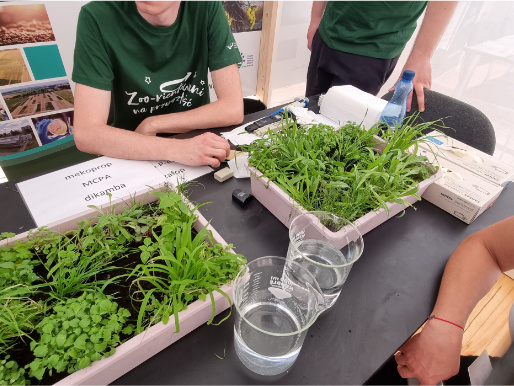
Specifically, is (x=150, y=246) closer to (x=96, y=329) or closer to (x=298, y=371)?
(x=96, y=329)

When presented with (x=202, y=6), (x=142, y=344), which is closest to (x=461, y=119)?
(x=202, y=6)

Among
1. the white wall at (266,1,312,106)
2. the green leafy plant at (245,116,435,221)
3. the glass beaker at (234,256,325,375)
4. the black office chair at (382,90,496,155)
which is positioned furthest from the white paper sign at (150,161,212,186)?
the white wall at (266,1,312,106)

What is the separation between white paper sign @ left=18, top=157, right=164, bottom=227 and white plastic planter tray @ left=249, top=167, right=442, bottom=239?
33 cm

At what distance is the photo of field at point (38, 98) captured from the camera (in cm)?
166

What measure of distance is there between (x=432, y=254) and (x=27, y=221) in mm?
1081

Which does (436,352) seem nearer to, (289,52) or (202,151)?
(202,151)

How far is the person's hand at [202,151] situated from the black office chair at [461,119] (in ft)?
3.19

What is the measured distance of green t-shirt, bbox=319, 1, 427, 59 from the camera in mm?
1474

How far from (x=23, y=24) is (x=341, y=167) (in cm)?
178

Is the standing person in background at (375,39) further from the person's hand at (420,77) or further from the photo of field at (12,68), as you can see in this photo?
the photo of field at (12,68)

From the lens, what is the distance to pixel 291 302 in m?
0.62

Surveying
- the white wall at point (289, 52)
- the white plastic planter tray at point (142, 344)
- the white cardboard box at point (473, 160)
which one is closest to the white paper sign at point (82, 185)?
the white plastic planter tray at point (142, 344)

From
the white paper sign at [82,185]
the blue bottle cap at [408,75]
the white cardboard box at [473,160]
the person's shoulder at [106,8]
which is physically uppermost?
the person's shoulder at [106,8]

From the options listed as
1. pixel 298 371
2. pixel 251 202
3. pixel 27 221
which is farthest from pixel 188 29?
pixel 298 371
